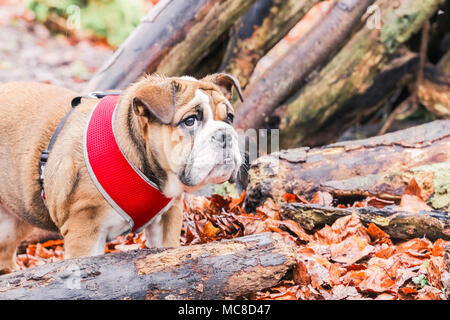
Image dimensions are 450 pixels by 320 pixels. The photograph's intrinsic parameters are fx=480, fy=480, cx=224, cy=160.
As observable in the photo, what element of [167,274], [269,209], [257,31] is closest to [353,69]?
[257,31]

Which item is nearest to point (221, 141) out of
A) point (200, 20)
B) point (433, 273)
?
point (433, 273)

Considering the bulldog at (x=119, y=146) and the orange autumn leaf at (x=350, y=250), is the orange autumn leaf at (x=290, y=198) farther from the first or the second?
the bulldog at (x=119, y=146)

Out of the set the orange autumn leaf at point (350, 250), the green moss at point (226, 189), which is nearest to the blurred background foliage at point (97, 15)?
the green moss at point (226, 189)

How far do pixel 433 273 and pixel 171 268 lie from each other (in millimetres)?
1423

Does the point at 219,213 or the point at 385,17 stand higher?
the point at 385,17

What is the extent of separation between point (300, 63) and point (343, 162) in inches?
69.3

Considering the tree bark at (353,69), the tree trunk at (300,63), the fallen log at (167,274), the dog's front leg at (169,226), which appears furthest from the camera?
the tree bark at (353,69)

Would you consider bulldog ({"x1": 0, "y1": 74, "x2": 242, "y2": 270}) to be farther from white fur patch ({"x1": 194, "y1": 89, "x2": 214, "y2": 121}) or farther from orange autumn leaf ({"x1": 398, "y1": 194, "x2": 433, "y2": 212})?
orange autumn leaf ({"x1": 398, "y1": 194, "x2": 433, "y2": 212})

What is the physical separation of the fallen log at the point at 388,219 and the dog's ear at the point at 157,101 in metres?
1.21

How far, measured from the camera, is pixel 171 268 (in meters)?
2.50

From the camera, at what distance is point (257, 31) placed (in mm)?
5305

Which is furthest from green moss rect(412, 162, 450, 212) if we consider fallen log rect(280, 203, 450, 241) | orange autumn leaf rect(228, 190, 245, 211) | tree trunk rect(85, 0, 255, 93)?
tree trunk rect(85, 0, 255, 93)

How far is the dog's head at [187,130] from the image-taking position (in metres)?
2.67
